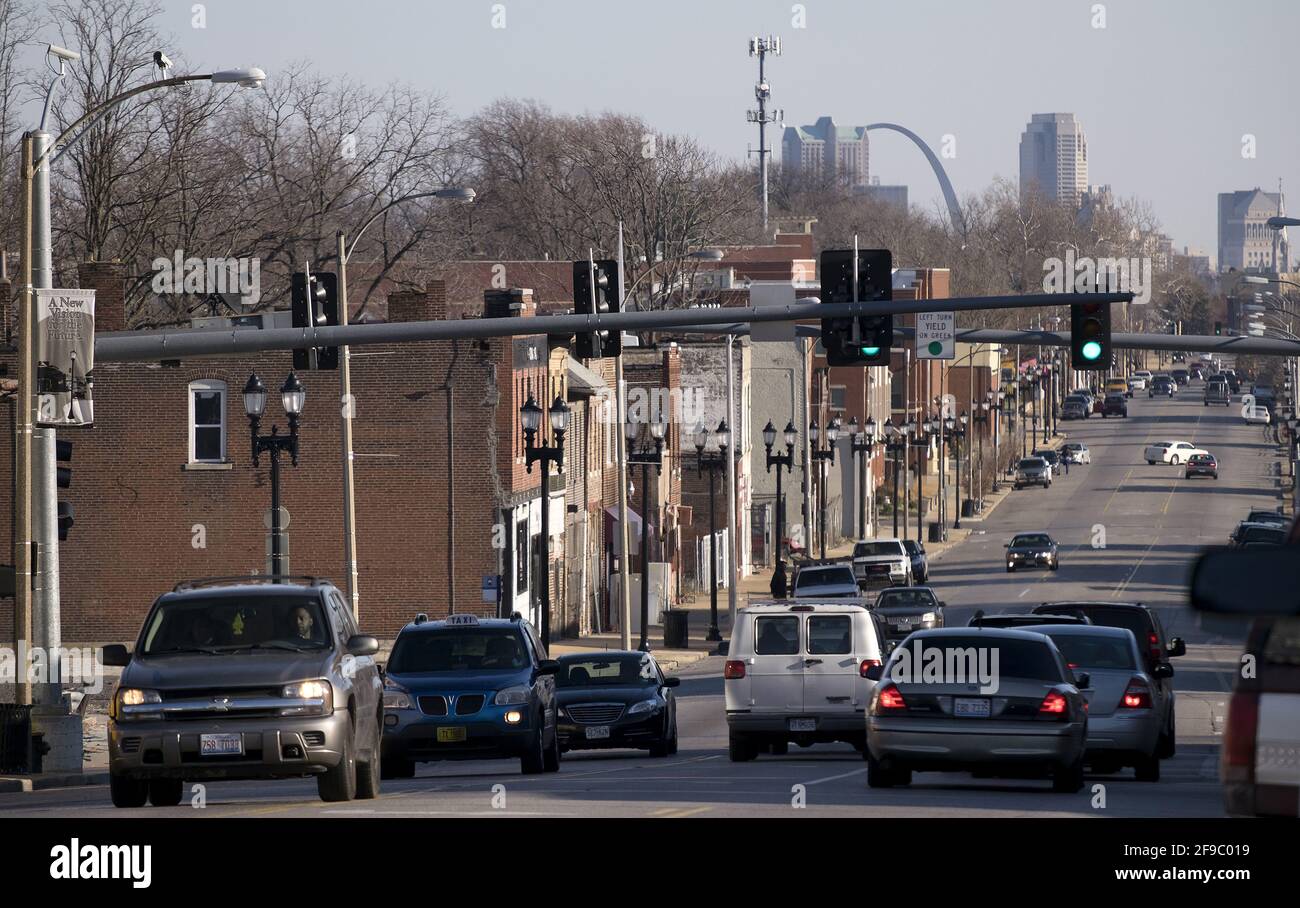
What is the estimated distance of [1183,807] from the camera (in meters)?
15.3

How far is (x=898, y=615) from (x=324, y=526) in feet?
44.2

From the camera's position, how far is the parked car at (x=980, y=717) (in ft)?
53.6

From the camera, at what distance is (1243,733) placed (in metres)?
6.05

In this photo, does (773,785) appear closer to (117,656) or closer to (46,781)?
(117,656)

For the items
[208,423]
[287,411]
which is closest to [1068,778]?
[287,411]

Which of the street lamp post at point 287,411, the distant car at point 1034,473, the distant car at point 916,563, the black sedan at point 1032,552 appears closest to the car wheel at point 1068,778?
the street lamp post at point 287,411

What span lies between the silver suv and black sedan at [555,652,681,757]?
8.28 m

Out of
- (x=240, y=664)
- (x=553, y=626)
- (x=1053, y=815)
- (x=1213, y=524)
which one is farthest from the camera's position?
(x=1213, y=524)

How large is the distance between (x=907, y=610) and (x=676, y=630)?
10.7 meters

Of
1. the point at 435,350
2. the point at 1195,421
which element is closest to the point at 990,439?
the point at 1195,421

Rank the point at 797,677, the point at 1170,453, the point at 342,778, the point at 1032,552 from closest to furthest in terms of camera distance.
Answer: the point at 342,778
the point at 797,677
the point at 1032,552
the point at 1170,453

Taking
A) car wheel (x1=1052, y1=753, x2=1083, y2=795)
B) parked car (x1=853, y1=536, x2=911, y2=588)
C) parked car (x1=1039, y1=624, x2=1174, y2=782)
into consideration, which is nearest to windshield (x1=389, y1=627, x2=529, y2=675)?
parked car (x1=1039, y1=624, x2=1174, y2=782)

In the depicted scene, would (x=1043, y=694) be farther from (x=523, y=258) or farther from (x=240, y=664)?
(x=523, y=258)

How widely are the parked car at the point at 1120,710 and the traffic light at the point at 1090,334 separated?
5.95 meters
